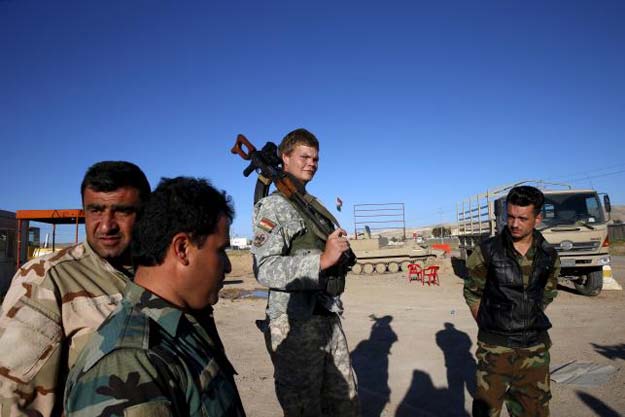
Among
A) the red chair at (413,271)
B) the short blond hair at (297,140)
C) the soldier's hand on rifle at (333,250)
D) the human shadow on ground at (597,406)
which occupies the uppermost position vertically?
the short blond hair at (297,140)

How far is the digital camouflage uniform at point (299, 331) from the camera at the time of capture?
2359mm

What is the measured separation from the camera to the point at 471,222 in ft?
54.5

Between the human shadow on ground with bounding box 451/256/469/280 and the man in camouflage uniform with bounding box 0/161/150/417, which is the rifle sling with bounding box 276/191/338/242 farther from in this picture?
the human shadow on ground with bounding box 451/256/469/280

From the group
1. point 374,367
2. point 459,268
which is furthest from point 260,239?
point 459,268

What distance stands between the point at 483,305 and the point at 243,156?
2.10m

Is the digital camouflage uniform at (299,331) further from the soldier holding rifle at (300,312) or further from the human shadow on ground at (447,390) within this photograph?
the human shadow on ground at (447,390)

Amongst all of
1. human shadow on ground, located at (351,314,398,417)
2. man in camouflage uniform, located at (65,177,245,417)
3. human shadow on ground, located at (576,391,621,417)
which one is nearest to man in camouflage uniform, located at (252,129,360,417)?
man in camouflage uniform, located at (65,177,245,417)

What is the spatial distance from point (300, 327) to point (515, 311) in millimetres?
1584

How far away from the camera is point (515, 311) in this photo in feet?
9.50

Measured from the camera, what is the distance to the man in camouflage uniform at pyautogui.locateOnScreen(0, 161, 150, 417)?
1.38 m

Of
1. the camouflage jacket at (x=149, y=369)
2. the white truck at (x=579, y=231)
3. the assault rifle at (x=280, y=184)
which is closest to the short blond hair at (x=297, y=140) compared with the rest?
the assault rifle at (x=280, y=184)

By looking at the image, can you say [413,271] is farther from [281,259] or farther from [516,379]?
[281,259]

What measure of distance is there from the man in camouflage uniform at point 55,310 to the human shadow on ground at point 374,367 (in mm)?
3096

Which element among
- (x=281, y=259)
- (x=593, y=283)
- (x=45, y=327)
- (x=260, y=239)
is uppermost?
(x=260, y=239)
